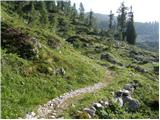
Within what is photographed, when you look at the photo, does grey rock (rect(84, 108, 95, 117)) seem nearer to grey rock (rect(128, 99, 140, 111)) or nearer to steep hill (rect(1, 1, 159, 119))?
steep hill (rect(1, 1, 159, 119))

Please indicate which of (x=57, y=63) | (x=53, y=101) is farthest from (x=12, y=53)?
(x=53, y=101)

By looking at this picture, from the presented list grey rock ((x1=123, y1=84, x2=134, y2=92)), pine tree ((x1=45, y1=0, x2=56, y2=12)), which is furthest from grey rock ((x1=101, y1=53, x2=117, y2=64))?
pine tree ((x1=45, y1=0, x2=56, y2=12))

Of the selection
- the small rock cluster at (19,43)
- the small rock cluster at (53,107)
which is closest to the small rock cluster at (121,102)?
the small rock cluster at (53,107)

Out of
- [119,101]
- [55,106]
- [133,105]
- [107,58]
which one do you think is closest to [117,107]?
[119,101]

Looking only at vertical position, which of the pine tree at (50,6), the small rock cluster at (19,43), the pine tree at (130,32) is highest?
the pine tree at (50,6)

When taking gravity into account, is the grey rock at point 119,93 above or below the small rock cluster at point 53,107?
below

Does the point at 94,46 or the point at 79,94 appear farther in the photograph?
the point at 94,46

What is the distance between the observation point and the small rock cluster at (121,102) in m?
27.4

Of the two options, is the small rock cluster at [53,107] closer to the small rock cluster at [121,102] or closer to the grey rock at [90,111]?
the small rock cluster at [121,102]

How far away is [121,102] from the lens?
3306cm

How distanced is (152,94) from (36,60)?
13975 mm

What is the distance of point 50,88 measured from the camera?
3066cm

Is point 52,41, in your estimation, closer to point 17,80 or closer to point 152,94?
point 152,94

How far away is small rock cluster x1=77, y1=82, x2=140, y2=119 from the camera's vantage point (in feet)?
89.9
